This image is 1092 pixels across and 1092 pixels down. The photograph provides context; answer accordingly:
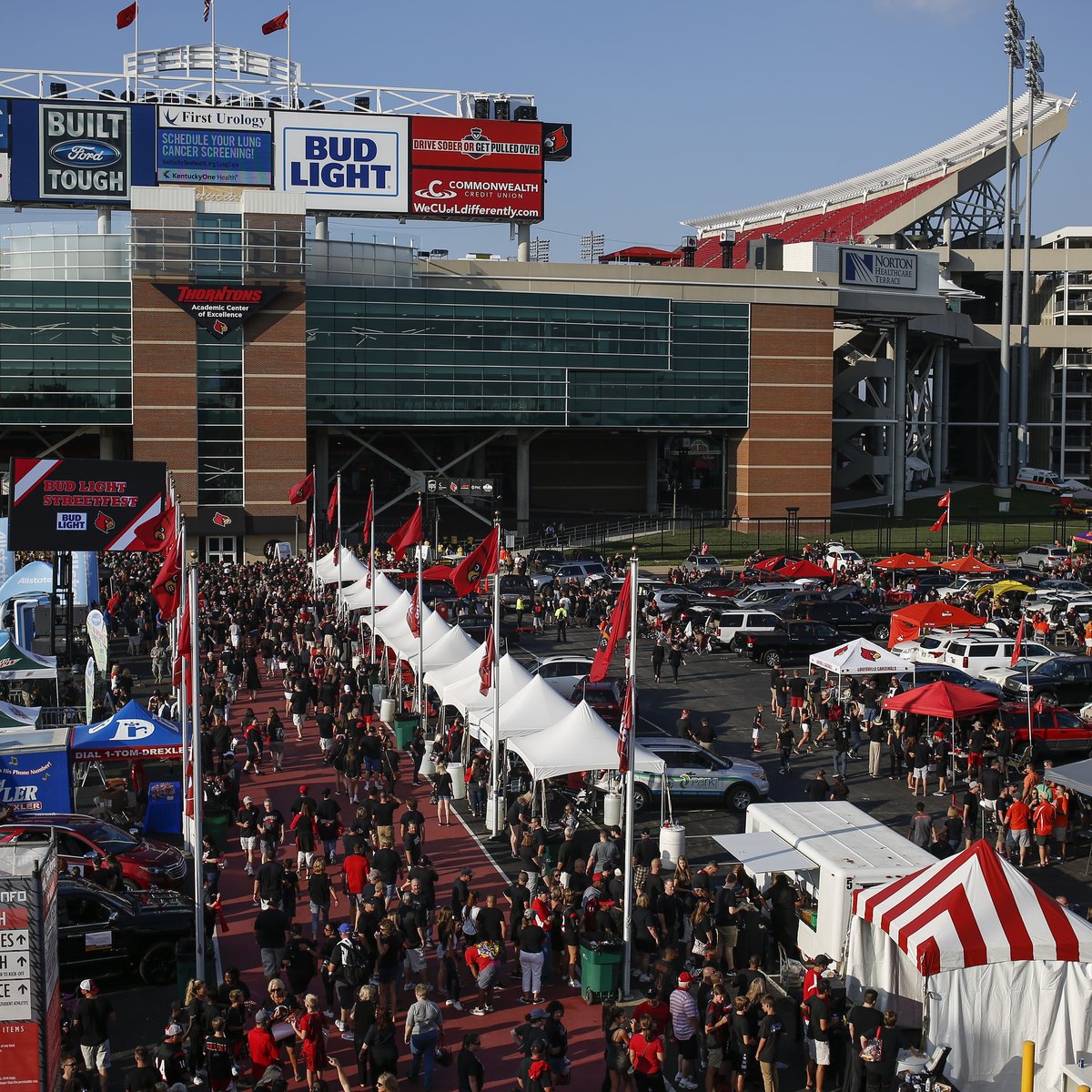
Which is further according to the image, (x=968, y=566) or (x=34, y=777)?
(x=968, y=566)

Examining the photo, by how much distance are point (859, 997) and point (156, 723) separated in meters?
12.7

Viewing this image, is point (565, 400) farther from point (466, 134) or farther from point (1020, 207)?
point (1020, 207)

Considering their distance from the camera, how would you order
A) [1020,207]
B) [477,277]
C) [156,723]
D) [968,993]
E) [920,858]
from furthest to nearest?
[1020,207], [477,277], [156,723], [920,858], [968,993]

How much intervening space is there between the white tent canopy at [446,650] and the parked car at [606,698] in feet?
8.46

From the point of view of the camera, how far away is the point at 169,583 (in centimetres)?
2784

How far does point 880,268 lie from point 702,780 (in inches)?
2234

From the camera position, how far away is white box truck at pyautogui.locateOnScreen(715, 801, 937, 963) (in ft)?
53.2

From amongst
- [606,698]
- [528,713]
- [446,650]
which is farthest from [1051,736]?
[446,650]

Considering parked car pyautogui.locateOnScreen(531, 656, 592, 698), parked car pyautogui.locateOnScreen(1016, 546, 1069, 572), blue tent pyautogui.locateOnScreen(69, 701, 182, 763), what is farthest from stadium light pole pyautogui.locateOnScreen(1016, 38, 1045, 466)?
blue tent pyautogui.locateOnScreen(69, 701, 182, 763)

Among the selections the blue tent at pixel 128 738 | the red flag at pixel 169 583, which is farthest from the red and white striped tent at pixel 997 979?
the red flag at pixel 169 583

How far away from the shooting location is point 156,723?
2325 cm

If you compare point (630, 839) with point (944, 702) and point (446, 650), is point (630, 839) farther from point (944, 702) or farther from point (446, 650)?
point (446, 650)

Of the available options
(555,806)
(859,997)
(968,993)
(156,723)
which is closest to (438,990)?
(859,997)

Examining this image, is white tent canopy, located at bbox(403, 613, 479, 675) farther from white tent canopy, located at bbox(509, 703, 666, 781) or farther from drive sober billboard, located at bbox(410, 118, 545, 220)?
drive sober billboard, located at bbox(410, 118, 545, 220)
